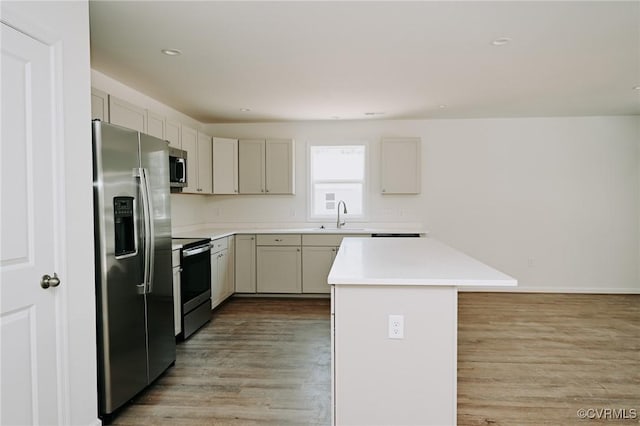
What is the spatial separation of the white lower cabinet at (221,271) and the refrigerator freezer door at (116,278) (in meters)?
1.98

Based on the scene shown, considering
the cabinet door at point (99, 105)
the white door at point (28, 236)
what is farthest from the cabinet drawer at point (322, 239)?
the white door at point (28, 236)

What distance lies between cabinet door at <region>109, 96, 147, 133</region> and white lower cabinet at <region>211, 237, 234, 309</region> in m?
1.51

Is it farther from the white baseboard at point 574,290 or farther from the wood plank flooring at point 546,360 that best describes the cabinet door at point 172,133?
the white baseboard at point 574,290

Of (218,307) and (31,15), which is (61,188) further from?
(218,307)

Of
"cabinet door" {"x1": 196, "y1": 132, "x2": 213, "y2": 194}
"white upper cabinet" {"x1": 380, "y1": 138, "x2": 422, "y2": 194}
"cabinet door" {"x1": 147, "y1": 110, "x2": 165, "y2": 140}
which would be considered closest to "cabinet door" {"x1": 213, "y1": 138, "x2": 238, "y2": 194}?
"cabinet door" {"x1": 196, "y1": 132, "x2": 213, "y2": 194}

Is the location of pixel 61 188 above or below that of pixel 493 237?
above

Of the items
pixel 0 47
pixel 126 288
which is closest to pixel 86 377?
pixel 126 288

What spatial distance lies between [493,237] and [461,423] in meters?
3.89

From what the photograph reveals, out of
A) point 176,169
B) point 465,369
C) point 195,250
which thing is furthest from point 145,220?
point 465,369

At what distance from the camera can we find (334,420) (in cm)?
220

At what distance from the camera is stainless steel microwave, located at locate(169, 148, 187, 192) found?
13.5 ft

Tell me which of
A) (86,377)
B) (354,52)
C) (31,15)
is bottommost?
(86,377)

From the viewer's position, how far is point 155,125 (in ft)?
13.3

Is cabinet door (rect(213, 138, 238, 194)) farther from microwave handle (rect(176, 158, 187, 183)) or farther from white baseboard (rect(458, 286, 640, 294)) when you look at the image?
white baseboard (rect(458, 286, 640, 294))
